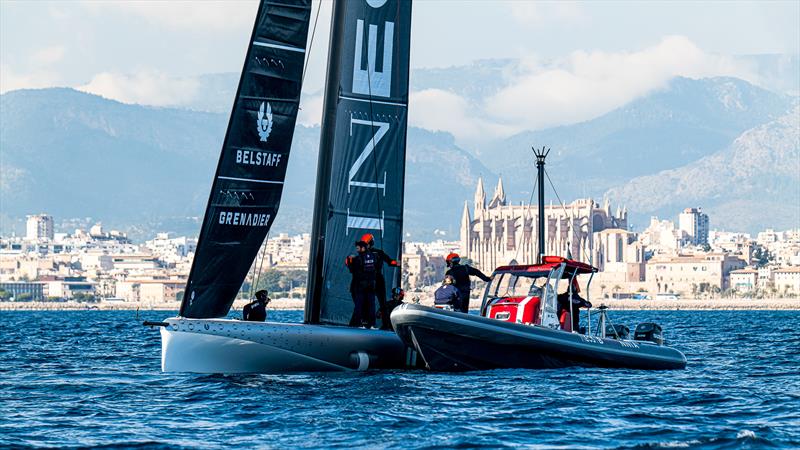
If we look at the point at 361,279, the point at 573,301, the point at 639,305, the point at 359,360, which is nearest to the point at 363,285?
the point at 361,279

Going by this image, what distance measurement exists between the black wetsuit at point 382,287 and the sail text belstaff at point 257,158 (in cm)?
192

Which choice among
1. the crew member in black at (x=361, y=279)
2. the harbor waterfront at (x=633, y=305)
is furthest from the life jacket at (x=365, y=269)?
the harbor waterfront at (x=633, y=305)

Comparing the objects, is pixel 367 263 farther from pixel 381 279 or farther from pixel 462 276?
pixel 462 276

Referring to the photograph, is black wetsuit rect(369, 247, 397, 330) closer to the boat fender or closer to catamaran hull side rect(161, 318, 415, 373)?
catamaran hull side rect(161, 318, 415, 373)

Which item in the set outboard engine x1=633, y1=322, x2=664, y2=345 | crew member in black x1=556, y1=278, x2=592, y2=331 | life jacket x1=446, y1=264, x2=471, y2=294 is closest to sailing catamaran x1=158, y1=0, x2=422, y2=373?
life jacket x1=446, y1=264, x2=471, y2=294

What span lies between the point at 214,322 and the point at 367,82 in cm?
448

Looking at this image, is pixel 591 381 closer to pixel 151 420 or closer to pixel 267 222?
pixel 267 222

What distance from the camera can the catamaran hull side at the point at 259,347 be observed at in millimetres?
19562

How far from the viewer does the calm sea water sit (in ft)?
46.9

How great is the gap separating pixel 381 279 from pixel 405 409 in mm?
5043

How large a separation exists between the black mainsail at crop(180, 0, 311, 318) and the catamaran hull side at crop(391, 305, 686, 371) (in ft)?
7.53

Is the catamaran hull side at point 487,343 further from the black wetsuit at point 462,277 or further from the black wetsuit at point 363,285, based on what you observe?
the black wetsuit at point 462,277

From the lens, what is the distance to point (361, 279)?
68.4ft

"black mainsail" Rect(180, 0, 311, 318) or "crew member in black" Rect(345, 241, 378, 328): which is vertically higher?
"black mainsail" Rect(180, 0, 311, 318)
